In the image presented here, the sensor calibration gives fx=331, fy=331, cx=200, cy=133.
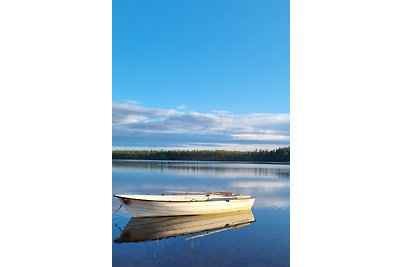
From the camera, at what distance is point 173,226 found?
15.1 feet

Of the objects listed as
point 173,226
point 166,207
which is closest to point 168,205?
point 166,207

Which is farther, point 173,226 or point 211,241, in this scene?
point 173,226

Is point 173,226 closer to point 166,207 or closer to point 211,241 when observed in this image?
point 166,207

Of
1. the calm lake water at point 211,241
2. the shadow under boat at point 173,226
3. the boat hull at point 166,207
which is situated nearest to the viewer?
the calm lake water at point 211,241

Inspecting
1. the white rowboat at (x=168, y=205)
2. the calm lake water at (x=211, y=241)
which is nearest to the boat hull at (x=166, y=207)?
the white rowboat at (x=168, y=205)

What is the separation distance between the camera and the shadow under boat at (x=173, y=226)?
4.33 metres

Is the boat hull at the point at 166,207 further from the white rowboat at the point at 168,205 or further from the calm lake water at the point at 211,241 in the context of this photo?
the calm lake water at the point at 211,241

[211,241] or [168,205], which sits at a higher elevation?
[168,205]

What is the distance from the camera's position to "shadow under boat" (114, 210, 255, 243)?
433cm

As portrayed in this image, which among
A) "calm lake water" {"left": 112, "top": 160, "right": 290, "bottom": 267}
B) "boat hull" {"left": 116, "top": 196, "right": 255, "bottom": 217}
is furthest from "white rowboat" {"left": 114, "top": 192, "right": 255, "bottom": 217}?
"calm lake water" {"left": 112, "top": 160, "right": 290, "bottom": 267}
